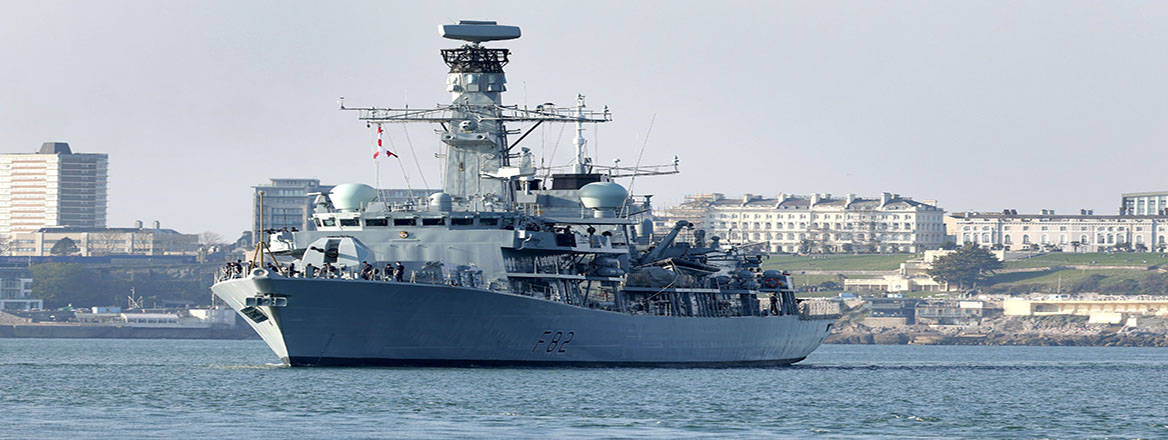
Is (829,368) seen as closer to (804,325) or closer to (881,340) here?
(804,325)

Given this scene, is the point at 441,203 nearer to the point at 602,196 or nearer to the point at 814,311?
the point at 602,196

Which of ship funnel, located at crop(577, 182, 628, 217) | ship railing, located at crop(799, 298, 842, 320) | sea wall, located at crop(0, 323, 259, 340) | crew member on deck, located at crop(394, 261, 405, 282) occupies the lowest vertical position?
sea wall, located at crop(0, 323, 259, 340)

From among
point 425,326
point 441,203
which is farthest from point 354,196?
point 425,326

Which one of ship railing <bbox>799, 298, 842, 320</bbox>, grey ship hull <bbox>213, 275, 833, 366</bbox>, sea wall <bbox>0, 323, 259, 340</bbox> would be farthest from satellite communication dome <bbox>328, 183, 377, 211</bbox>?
sea wall <bbox>0, 323, 259, 340</bbox>

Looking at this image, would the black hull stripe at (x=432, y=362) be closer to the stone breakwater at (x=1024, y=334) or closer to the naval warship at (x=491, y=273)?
the naval warship at (x=491, y=273)

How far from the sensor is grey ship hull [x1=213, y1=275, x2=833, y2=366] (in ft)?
173

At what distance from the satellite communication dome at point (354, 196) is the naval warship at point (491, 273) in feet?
0.15

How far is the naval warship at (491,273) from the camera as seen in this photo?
53.5 metres

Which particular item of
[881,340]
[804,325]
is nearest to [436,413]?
[804,325]

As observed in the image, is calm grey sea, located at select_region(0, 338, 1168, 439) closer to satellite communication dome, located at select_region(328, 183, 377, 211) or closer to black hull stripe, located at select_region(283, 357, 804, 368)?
black hull stripe, located at select_region(283, 357, 804, 368)

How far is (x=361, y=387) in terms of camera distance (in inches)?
1843

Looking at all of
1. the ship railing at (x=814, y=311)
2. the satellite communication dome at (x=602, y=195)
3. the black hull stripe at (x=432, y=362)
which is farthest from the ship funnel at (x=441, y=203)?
the ship railing at (x=814, y=311)

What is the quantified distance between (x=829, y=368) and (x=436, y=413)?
33691 mm

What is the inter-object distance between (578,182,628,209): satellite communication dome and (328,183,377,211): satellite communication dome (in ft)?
25.8
